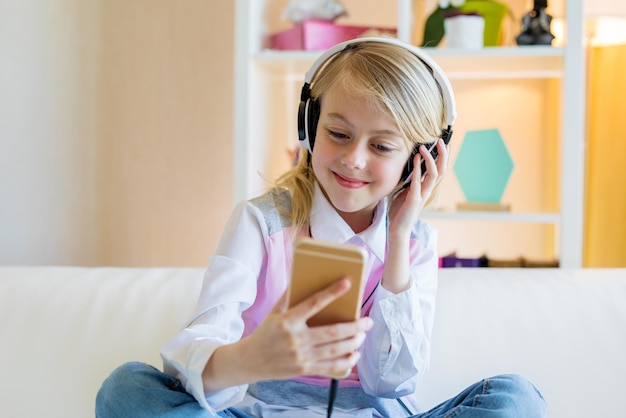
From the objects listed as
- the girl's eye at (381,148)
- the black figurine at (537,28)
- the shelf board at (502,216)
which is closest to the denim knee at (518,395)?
the girl's eye at (381,148)

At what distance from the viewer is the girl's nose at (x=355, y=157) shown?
1.13 meters

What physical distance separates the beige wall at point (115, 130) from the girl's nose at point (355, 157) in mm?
1004

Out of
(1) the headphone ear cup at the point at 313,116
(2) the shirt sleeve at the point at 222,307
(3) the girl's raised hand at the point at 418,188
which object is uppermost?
(1) the headphone ear cup at the point at 313,116

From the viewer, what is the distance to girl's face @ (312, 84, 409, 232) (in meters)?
1.14

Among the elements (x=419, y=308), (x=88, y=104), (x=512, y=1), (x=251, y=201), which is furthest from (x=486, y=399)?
(x=512, y=1)

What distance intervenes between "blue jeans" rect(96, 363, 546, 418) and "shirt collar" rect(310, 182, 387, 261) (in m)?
0.27

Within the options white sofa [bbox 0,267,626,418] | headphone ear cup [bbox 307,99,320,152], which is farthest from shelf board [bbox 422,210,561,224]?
headphone ear cup [bbox 307,99,320,152]

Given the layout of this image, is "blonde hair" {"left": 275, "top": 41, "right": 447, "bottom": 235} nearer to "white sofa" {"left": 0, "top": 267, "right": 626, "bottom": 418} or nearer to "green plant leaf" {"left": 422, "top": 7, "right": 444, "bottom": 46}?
"white sofa" {"left": 0, "top": 267, "right": 626, "bottom": 418}

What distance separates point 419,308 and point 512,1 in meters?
1.52

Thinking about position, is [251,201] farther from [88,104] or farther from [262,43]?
[88,104]

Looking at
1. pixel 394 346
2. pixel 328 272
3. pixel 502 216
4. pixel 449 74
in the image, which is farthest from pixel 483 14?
pixel 328 272

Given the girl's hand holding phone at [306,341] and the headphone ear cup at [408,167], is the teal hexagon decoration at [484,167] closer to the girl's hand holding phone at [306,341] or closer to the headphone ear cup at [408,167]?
the headphone ear cup at [408,167]

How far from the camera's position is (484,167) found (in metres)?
2.02

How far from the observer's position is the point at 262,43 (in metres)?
2.07
